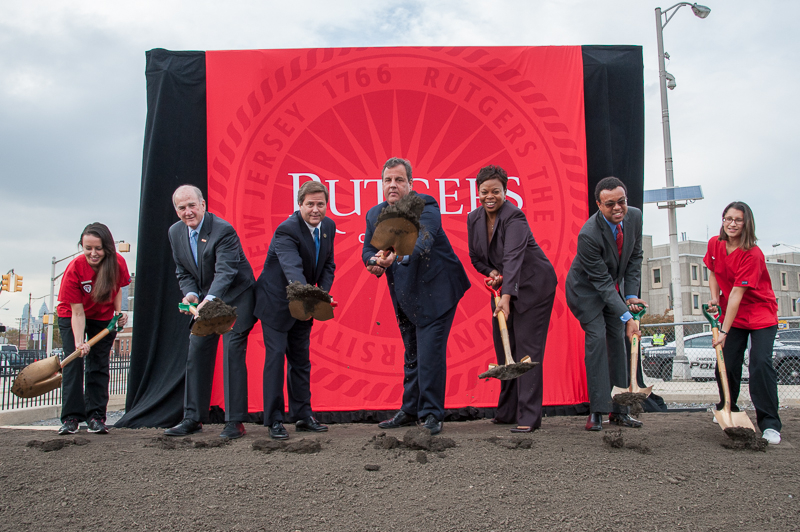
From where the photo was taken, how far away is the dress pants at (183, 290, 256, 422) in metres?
Answer: 3.28

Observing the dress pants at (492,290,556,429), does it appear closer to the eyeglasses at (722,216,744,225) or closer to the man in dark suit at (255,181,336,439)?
the eyeglasses at (722,216,744,225)

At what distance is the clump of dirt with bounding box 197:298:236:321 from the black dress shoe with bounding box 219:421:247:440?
70cm

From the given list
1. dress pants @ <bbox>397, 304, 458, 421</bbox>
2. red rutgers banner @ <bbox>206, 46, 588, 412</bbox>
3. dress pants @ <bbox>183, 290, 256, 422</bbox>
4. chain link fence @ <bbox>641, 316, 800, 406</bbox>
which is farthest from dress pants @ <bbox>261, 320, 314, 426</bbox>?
chain link fence @ <bbox>641, 316, 800, 406</bbox>

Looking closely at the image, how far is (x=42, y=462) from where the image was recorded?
2.57 m

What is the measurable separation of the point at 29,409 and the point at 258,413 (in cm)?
288

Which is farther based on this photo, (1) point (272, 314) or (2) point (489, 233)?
(2) point (489, 233)

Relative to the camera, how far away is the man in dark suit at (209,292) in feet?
10.8

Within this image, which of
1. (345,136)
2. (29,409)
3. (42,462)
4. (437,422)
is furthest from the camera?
(29,409)

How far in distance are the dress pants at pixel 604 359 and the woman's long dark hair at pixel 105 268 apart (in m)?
3.31

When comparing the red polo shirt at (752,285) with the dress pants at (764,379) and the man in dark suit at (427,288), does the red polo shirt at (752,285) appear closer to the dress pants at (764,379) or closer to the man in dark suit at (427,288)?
the dress pants at (764,379)

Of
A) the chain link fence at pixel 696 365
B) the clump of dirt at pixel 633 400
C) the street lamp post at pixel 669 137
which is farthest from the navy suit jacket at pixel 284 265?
the street lamp post at pixel 669 137

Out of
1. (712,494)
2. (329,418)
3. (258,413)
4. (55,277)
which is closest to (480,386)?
(329,418)

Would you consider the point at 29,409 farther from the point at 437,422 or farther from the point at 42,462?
the point at 437,422

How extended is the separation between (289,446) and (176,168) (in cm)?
297
